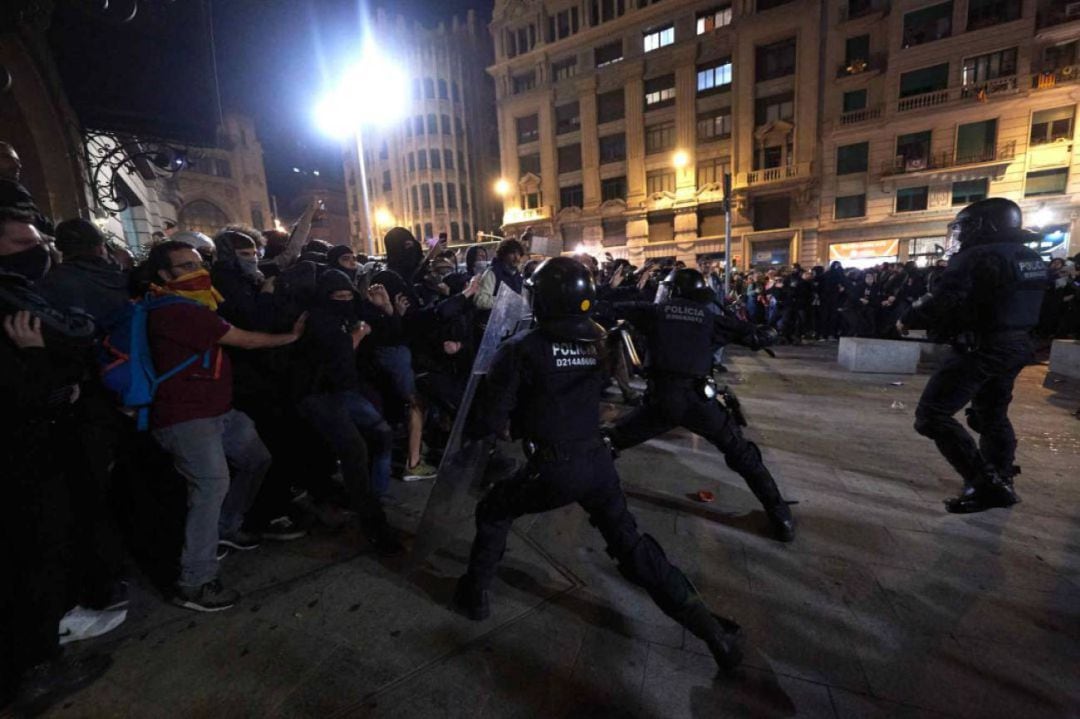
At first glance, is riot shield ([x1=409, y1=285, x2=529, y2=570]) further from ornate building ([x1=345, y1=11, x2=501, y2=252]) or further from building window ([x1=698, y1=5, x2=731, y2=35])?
ornate building ([x1=345, y1=11, x2=501, y2=252])

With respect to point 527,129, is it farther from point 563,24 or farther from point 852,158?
point 852,158

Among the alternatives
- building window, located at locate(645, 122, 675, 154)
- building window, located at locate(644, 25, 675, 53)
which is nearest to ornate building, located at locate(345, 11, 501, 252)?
building window, located at locate(644, 25, 675, 53)

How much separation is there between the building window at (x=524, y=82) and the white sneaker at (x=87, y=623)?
38.4 meters

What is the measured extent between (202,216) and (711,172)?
35658 mm

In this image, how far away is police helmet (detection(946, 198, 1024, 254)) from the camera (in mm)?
3424

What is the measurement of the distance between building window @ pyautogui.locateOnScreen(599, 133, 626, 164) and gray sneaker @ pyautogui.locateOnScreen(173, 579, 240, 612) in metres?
33.7

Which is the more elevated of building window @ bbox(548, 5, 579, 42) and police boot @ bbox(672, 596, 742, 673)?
building window @ bbox(548, 5, 579, 42)

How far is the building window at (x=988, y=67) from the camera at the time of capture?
73.8ft

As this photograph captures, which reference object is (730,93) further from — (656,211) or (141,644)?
(141,644)

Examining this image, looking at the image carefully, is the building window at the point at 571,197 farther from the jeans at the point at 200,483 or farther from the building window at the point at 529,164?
the jeans at the point at 200,483

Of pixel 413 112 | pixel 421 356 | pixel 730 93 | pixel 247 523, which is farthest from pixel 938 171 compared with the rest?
pixel 413 112

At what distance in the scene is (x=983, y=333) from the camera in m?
3.43

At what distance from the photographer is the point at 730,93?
28.5 meters

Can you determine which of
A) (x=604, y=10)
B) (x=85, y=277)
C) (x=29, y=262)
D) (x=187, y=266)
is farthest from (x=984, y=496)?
(x=604, y=10)
